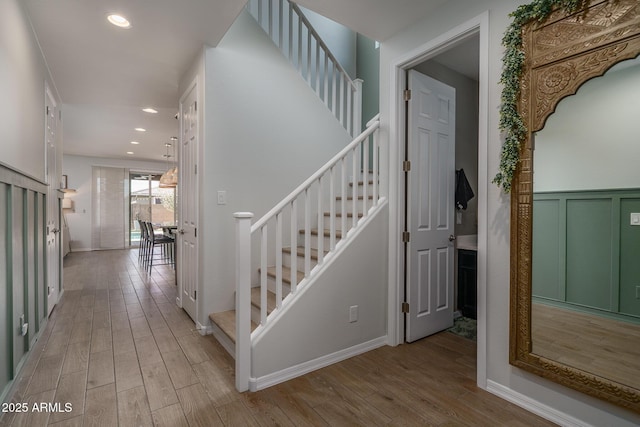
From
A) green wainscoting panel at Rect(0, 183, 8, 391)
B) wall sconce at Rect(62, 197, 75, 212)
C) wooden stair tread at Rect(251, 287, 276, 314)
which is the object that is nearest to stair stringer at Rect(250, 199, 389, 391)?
wooden stair tread at Rect(251, 287, 276, 314)

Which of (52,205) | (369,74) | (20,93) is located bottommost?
(52,205)

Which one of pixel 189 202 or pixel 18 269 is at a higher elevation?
pixel 189 202

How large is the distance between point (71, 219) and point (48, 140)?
246 inches

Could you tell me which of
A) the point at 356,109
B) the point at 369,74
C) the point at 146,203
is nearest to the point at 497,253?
the point at 356,109

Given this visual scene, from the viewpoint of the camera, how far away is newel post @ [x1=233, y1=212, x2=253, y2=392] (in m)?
1.97

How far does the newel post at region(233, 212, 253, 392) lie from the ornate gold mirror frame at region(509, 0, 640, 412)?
161cm

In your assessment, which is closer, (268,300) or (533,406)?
(533,406)

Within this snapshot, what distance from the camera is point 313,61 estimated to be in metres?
4.02

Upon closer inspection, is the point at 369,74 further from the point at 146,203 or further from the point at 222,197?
the point at 146,203

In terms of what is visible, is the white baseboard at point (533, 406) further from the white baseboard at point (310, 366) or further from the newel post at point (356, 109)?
the newel post at point (356, 109)

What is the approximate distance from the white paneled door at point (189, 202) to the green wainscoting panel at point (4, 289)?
4.47 feet

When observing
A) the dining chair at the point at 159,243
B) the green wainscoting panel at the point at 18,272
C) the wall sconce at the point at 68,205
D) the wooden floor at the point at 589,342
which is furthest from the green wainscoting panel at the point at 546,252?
the wall sconce at the point at 68,205

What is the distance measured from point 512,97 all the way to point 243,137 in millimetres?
2240

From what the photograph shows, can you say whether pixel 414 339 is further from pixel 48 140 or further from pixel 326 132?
pixel 48 140
